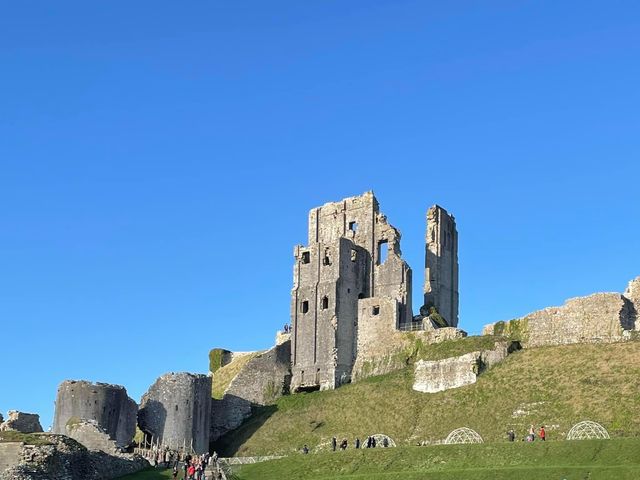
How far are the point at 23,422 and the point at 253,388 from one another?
57.4 feet

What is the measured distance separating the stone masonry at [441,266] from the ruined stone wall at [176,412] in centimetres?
2084

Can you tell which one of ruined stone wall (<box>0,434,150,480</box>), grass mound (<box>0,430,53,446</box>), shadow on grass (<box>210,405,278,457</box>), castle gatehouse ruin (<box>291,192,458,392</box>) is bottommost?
ruined stone wall (<box>0,434,150,480</box>)

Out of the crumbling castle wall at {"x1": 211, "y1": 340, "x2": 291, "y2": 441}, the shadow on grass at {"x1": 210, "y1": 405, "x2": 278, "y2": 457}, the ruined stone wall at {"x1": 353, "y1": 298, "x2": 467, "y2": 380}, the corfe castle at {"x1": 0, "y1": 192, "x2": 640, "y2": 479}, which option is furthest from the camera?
the ruined stone wall at {"x1": 353, "y1": 298, "x2": 467, "y2": 380}

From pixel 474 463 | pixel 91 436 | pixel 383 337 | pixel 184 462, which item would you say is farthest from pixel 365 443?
pixel 383 337

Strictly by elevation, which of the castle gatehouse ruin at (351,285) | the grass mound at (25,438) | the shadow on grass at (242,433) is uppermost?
the castle gatehouse ruin at (351,285)

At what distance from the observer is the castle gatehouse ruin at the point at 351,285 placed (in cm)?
7762

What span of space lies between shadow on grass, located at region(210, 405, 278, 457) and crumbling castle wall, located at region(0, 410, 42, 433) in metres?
11.6

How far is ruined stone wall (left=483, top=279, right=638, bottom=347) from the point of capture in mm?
65438

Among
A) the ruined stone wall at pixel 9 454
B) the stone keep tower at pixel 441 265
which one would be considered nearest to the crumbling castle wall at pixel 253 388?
the stone keep tower at pixel 441 265

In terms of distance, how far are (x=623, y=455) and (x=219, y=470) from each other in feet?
66.3

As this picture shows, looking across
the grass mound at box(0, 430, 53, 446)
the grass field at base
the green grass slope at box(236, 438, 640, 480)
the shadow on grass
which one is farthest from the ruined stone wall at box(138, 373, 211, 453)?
the grass mound at box(0, 430, 53, 446)

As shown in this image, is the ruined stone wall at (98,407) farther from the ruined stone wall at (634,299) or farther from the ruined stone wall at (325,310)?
the ruined stone wall at (634,299)

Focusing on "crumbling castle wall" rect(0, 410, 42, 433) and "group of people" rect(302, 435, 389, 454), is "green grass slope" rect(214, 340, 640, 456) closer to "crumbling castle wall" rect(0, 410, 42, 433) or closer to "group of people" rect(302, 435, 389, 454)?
"group of people" rect(302, 435, 389, 454)

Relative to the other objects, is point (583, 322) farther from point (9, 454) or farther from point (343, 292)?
point (9, 454)
